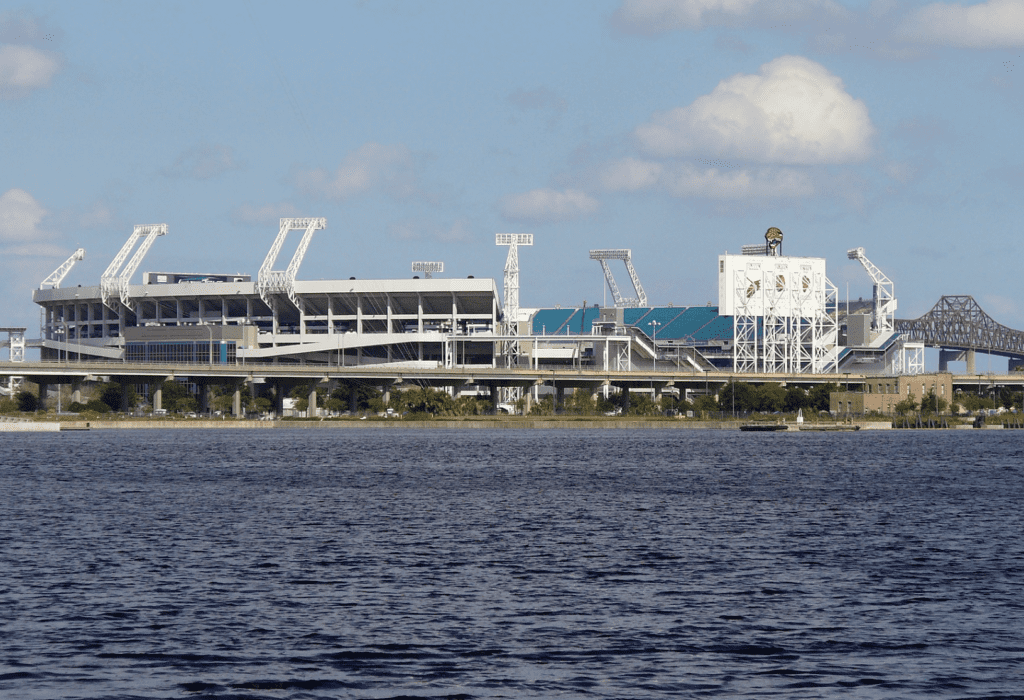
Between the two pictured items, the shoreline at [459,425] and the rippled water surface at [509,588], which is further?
the shoreline at [459,425]

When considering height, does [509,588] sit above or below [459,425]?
below

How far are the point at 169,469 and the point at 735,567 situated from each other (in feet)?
208

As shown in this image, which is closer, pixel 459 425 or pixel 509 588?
pixel 509 588

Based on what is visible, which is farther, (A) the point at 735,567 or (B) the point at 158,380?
(B) the point at 158,380

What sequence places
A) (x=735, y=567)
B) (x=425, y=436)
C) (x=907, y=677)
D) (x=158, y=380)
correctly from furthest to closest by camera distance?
(x=158, y=380)
(x=425, y=436)
(x=735, y=567)
(x=907, y=677)

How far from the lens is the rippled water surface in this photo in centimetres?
2728

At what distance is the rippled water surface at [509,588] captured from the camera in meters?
27.3

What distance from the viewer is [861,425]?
198 meters

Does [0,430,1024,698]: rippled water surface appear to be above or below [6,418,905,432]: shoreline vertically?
below

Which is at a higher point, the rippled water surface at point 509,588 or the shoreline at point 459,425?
the shoreline at point 459,425

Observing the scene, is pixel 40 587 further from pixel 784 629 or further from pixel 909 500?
pixel 909 500

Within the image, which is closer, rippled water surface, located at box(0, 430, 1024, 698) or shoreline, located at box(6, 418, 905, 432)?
rippled water surface, located at box(0, 430, 1024, 698)

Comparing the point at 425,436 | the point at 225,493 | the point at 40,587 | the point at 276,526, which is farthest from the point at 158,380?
the point at 40,587

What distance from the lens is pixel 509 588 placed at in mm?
38625
